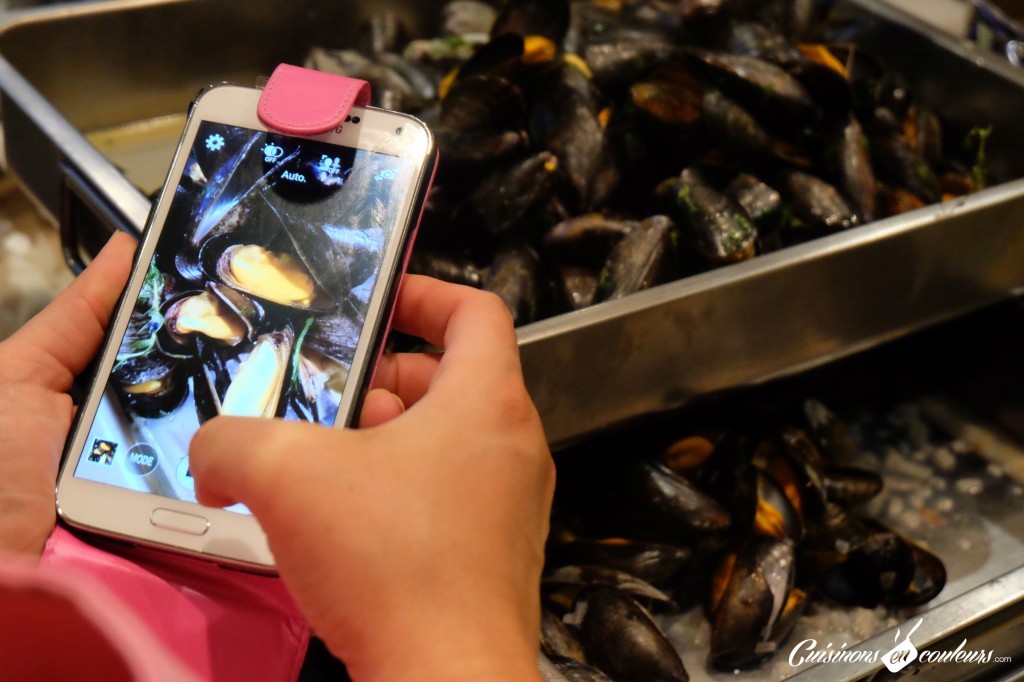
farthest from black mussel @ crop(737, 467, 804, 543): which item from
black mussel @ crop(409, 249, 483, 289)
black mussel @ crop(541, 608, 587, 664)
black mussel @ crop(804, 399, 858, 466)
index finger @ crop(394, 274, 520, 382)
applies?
index finger @ crop(394, 274, 520, 382)

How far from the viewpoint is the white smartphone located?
783 mm

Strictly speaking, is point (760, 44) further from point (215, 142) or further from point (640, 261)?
point (215, 142)

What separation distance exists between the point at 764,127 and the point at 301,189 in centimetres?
102

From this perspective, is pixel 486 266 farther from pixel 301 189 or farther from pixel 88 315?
pixel 88 315

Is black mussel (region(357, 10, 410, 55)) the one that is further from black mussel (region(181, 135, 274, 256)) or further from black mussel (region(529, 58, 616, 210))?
black mussel (region(181, 135, 274, 256))

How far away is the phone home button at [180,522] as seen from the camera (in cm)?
76

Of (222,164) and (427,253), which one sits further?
(427,253)

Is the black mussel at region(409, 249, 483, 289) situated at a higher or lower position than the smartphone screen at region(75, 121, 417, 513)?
lower

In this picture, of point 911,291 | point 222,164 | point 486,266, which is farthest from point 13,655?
point 911,291

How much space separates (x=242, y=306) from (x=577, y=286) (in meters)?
0.67

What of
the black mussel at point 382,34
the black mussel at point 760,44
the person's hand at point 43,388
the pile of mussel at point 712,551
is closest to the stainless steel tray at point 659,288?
the black mussel at point 382,34

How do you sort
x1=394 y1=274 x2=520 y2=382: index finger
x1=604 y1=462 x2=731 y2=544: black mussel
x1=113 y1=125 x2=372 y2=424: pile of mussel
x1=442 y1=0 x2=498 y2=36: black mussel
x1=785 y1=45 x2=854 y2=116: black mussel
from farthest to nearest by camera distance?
x1=442 y1=0 x2=498 y2=36: black mussel, x1=785 y1=45 x2=854 y2=116: black mussel, x1=604 y1=462 x2=731 y2=544: black mussel, x1=113 y1=125 x2=372 y2=424: pile of mussel, x1=394 y1=274 x2=520 y2=382: index finger

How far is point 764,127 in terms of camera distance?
1580 millimetres

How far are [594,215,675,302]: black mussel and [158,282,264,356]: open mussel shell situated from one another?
0.59 meters
